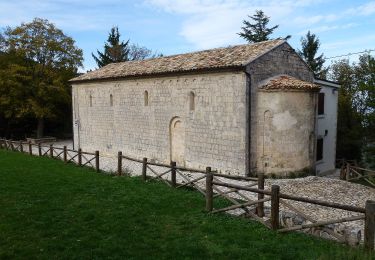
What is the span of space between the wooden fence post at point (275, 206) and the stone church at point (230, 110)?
801 cm

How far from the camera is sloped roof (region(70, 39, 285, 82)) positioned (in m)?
16.8

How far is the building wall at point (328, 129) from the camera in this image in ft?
71.4

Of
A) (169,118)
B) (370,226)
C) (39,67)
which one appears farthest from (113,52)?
(370,226)

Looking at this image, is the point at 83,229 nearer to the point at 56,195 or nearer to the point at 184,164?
the point at 56,195

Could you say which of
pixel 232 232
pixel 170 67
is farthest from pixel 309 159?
pixel 232 232

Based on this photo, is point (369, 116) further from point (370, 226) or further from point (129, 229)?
point (129, 229)

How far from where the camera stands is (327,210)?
1192cm

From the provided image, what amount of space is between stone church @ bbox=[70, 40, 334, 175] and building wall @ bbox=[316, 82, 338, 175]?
3.06m

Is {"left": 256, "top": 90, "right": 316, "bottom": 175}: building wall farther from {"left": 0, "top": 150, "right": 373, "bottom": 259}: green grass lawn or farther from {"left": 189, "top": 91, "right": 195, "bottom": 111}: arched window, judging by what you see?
{"left": 0, "top": 150, "right": 373, "bottom": 259}: green grass lawn

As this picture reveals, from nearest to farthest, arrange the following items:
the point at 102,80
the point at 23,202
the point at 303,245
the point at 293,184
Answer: the point at 303,245 → the point at 23,202 → the point at 293,184 → the point at 102,80

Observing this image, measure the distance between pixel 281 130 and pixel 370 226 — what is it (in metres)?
10.1

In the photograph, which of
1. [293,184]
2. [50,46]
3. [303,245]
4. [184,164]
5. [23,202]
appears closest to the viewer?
[303,245]

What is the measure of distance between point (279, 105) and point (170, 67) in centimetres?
639

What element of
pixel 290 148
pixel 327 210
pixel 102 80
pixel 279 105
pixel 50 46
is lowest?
pixel 327 210
